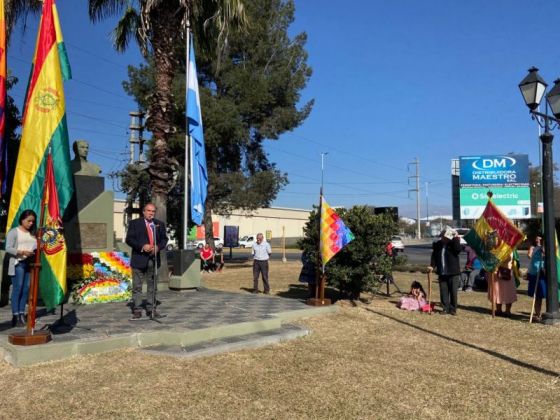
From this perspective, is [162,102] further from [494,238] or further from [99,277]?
[494,238]

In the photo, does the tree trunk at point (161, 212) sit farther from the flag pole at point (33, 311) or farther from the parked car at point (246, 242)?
the parked car at point (246, 242)

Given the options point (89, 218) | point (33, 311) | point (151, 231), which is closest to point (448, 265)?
point (151, 231)

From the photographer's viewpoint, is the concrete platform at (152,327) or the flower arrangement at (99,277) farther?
the flower arrangement at (99,277)

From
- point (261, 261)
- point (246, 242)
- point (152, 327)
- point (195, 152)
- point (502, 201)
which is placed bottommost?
point (152, 327)

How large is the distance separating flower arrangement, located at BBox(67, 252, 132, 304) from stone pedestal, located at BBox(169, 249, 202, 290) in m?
2.25

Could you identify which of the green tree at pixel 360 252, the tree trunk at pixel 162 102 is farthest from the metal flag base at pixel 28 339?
the tree trunk at pixel 162 102

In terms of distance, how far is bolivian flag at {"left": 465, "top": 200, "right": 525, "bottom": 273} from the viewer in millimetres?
10078

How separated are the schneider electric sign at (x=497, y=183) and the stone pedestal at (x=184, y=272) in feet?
67.8

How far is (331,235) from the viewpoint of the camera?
10.1 m

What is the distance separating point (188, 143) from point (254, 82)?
10020 mm

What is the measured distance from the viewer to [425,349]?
717 cm

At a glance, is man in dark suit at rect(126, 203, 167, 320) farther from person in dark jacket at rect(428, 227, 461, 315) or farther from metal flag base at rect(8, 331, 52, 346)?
person in dark jacket at rect(428, 227, 461, 315)

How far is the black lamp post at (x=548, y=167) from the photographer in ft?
30.9

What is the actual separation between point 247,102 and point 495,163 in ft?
51.0
